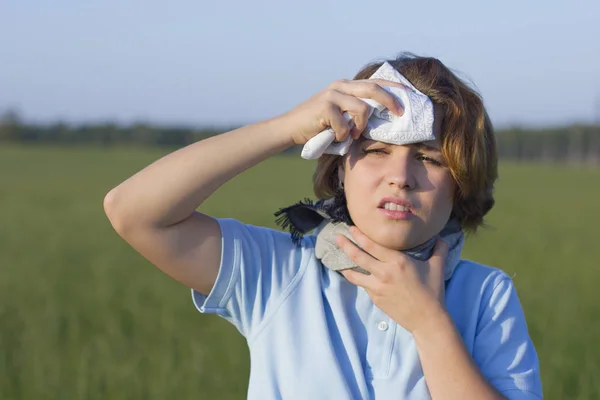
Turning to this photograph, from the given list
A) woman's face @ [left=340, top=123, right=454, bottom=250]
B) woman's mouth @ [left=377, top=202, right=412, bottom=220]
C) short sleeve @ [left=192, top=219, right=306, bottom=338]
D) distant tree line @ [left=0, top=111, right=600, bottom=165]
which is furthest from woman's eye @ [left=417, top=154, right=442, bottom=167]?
distant tree line @ [left=0, top=111, right=600, bottom=165]

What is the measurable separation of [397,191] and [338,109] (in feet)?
0.69

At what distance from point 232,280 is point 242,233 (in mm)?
106

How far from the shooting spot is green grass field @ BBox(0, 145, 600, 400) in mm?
4398

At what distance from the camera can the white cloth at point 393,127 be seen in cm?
172

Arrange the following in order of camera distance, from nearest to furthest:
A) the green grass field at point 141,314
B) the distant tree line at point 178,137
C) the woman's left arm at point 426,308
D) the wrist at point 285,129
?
the woman's left arm at point 426,308
the wrist at point 285,129
the green grass field at point 141,314
the distant tree line at point 178,137

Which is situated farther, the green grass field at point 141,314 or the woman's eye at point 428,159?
the green grass field at point 141,314

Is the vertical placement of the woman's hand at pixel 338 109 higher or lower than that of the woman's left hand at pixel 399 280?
higher

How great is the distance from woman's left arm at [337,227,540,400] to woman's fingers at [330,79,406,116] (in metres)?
0.28

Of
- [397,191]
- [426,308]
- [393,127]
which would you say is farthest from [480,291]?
[393,127]

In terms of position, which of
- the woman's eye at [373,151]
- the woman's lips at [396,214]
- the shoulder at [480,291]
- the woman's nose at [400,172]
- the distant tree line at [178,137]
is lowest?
the distant tree line at [178,137]

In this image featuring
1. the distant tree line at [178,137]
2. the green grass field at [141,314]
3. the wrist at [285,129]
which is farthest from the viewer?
the distant tree line at [178,137]

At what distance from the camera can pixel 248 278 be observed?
5.97ft

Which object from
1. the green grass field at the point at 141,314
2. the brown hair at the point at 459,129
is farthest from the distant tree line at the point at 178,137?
the brown hair at the point at 459,129

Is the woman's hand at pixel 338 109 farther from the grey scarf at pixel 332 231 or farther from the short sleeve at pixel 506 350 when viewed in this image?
the short sleeve at pixel 506 350
